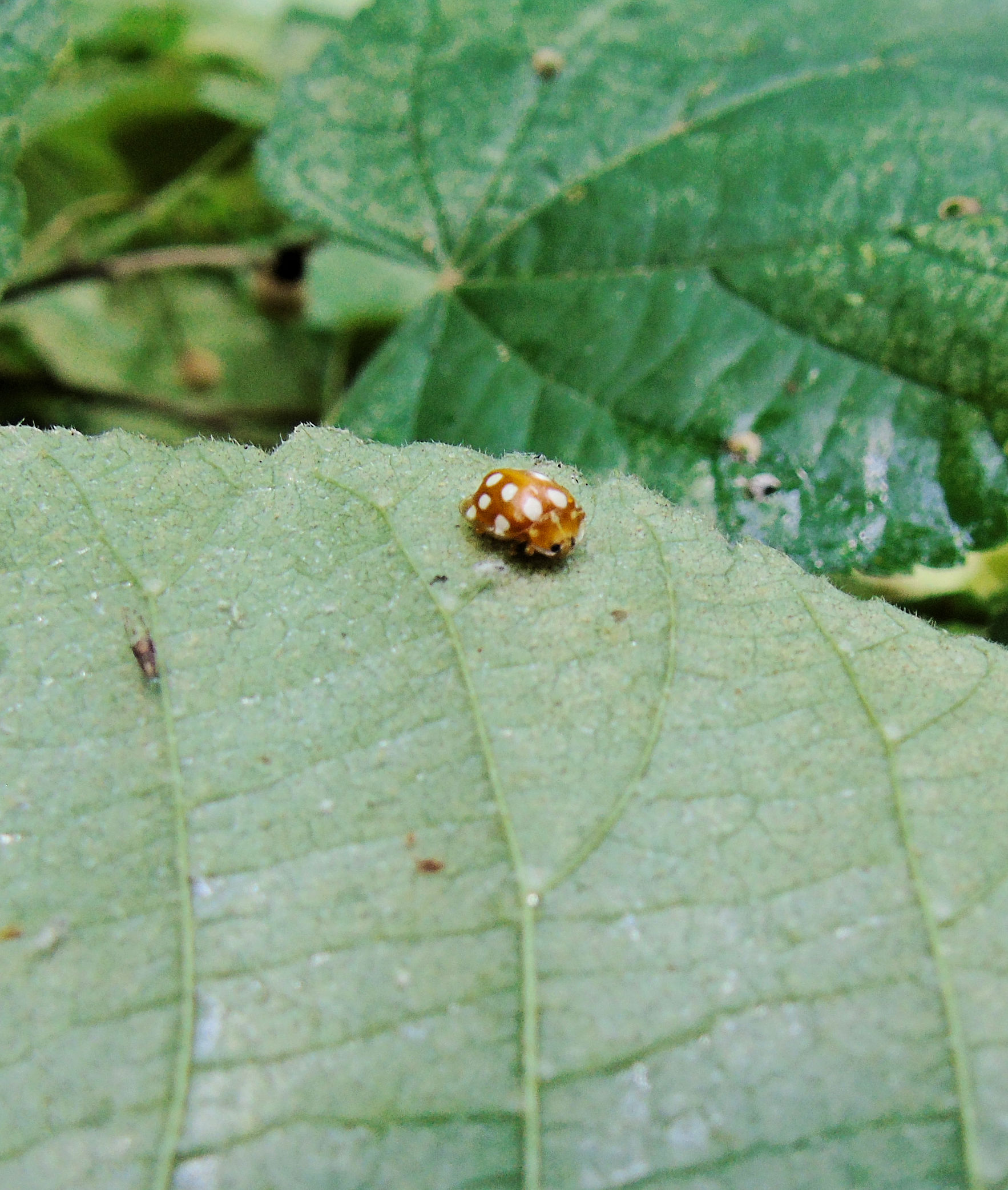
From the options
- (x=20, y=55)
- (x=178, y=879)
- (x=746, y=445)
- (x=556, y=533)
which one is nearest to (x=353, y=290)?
(x=20, y=55)

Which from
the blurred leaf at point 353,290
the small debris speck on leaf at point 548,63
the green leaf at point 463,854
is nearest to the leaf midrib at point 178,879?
the green leaf at point 463,854

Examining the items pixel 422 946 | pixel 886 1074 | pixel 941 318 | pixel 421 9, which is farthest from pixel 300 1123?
pixel 421 9

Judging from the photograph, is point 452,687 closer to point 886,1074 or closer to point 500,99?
point 886,1074

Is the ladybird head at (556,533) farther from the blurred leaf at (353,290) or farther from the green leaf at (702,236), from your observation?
the blurred leaf at (353,290)

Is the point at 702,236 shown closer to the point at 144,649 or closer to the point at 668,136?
the point at 668,136

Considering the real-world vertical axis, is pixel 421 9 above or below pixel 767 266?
above

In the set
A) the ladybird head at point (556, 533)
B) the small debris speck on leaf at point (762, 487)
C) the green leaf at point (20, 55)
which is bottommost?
the small debris speck on leaf at point (762, 487)
